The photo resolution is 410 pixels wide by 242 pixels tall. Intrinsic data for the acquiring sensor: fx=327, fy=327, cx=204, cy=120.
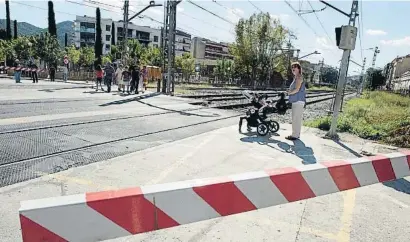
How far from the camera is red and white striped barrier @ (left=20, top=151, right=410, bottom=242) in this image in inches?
67.4

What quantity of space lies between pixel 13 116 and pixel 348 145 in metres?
9.17

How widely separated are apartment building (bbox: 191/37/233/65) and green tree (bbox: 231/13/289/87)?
39.3 meters

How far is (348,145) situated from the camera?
29.2ft

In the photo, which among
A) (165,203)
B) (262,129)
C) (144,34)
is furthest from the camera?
(144,34)

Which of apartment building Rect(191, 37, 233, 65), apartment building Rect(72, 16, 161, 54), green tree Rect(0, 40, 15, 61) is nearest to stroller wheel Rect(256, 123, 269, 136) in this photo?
green tree Rect(0, 40, 15, 61)

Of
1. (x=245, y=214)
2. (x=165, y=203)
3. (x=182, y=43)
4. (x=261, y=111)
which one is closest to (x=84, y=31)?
(x=182, y=43)

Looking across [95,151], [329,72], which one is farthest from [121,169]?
[329,72]

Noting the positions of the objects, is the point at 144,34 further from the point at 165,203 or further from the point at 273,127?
the point at 165,203

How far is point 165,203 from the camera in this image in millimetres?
2035

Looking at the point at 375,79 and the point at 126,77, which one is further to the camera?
the point at 375,79

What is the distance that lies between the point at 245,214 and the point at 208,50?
13681cm

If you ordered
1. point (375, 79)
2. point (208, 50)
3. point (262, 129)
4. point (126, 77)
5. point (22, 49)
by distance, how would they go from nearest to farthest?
1. point (262, 129)
2. point (126, 77)
3. point (22, 49)
4. point (375, 79)
5. point (208, 50)

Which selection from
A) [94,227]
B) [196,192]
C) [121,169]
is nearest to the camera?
[94,227]

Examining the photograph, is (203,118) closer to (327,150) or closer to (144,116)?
(144,116)
